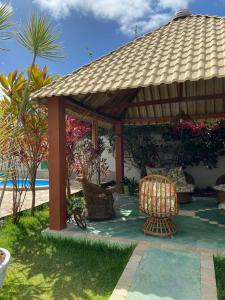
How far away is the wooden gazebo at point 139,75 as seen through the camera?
5285 millimetres

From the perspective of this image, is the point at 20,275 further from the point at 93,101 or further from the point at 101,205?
the point at 93,101

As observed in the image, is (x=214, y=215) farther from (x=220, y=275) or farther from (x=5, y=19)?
(x=5, y=19)

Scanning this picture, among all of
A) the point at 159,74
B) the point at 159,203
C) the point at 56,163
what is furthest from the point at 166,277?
the point at 159,74

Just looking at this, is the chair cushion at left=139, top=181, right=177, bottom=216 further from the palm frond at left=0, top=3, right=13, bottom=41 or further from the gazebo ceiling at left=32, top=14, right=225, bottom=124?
the palm frond at left=0, top=3, right=13, bottom=41

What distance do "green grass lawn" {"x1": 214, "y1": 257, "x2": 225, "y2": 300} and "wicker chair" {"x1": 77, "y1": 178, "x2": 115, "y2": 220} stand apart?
317 cm

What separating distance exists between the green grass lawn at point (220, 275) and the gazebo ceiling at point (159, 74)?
3072 millimetres

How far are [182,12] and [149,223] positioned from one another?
7299 millimetres

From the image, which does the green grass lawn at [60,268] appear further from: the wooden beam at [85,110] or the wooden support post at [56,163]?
the wooden beam at [85,110]

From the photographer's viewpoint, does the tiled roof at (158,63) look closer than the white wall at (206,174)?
Yes

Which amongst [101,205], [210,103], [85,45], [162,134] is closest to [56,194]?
[101,205]

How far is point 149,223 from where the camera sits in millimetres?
5891

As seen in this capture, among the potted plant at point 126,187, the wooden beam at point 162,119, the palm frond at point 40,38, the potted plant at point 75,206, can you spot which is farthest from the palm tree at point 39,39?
the potted plant at point 126,187

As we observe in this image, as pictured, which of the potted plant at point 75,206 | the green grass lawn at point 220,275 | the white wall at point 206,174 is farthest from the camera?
the white wall at point 206,174

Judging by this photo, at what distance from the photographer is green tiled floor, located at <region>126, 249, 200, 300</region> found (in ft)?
11.8
